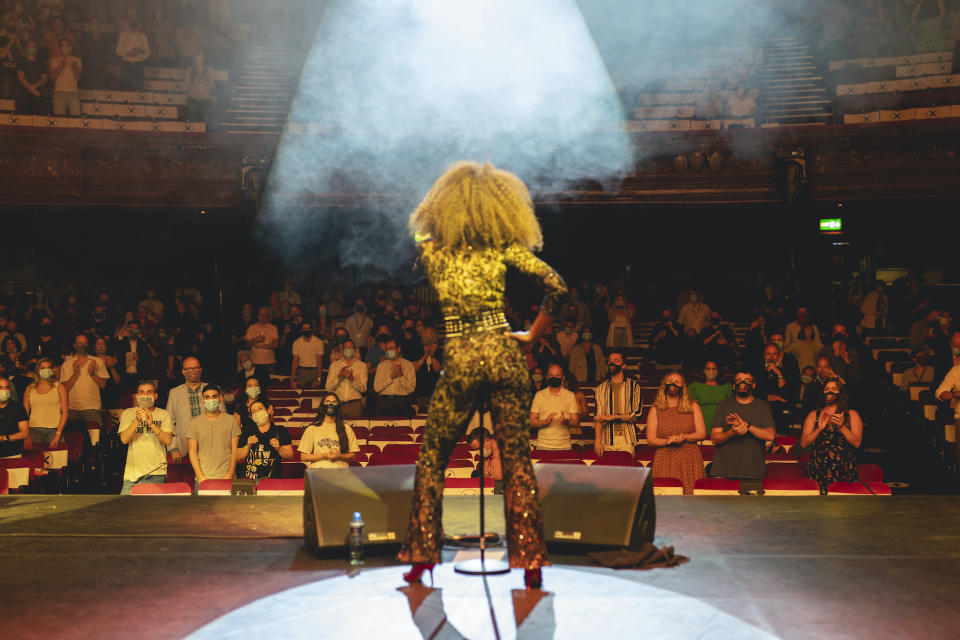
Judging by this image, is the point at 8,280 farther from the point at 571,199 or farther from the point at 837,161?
the point at 837,161

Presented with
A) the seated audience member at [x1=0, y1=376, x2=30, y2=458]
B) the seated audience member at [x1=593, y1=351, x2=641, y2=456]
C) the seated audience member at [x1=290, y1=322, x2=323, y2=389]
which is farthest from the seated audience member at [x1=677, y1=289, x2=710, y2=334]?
the seated audience member at [x1=0, y1=376, x2=30, y2=458]

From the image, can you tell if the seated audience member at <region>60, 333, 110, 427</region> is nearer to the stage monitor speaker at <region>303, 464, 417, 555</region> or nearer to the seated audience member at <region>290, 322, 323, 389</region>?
the seated audience member at <region>290, 322, 323, 389</region>

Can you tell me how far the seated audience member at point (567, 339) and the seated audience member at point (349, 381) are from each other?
245cm

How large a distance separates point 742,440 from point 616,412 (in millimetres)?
1497

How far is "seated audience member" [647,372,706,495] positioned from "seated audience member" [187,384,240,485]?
124 inches

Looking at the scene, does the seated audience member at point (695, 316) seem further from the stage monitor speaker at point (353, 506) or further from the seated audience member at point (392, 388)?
the stage monitor speaker at point (353, 506)

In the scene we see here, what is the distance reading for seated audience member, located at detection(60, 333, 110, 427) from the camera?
9234 millimetres

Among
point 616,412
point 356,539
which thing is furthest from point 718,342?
point 356,539

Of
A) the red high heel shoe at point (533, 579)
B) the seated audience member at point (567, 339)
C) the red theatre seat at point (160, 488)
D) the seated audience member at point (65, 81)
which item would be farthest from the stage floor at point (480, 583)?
the seated audience member at point (65, 81)

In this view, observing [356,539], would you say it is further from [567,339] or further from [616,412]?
[567,339]

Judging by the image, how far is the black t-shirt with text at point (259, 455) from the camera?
693 cm

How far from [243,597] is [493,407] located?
112 centimetres

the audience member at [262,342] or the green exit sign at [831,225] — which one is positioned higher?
the green exit sign at [831,225]

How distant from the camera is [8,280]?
15.9m
